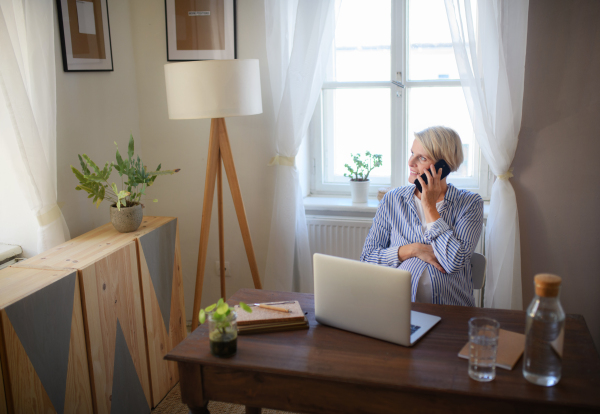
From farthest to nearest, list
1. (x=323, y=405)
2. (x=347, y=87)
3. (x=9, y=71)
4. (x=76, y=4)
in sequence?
1. (x=347, y=87)
2. (x=76, y=4)
3. (x=9, y=71)
4. (x=323, y=405)

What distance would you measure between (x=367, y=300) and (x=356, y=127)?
6.34 ft

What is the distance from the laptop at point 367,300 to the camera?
151cm

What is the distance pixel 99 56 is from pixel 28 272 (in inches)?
54.0

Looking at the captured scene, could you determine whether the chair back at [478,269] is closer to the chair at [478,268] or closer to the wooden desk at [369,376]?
the chair at [478,268]

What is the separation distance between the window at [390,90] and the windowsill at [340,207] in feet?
0.47

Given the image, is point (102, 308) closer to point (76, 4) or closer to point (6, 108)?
point (6, 108)

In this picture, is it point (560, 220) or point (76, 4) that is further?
point (560, 220)

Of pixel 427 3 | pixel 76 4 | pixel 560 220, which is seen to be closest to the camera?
pixel 76 4

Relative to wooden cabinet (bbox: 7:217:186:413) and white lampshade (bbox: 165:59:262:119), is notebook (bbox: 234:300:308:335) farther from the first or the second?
white lampshade (bbox: 165:59:262:119)

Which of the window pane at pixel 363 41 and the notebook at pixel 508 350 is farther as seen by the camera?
the window pane at pixel 363 41

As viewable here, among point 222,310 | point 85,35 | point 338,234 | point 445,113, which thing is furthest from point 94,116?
point 445,113

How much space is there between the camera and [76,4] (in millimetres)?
2604

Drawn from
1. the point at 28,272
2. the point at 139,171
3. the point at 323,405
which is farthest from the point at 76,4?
the point at 323,405

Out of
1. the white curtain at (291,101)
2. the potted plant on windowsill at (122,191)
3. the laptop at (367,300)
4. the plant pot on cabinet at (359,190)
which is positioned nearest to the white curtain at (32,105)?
the potted plant on windowsill at (122,191)
